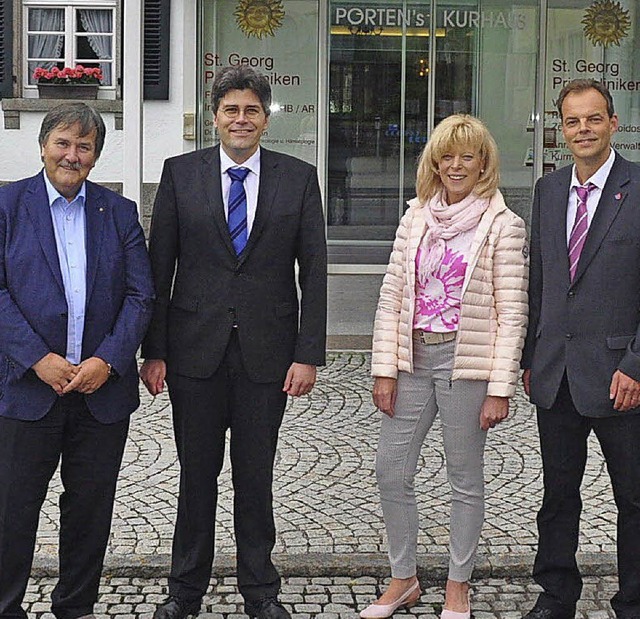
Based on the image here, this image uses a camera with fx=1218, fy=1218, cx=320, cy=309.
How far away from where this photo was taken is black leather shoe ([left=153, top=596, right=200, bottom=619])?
180 inches

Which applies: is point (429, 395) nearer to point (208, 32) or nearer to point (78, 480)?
point (78, 480)

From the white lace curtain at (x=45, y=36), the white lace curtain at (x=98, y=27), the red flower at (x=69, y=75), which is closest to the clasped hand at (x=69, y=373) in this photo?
the red flower at (x=69, y=75)

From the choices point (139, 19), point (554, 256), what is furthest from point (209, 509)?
point (139, 19)

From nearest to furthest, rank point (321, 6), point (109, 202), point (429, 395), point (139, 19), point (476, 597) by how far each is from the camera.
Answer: point (109, 202), point (429, 395), point (476, 597), point (139, 19), point (321, 6)

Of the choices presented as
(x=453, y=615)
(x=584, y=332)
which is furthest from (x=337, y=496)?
(x=584, y=332)

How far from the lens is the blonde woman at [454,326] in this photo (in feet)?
14.5

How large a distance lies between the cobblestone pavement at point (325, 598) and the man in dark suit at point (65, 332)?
62 centimetres

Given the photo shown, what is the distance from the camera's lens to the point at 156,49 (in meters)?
13.1

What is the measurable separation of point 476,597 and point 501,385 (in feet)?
3.55

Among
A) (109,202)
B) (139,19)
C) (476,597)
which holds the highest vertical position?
(139,19)

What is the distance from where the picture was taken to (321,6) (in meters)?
12.2

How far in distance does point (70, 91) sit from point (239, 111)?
1081 cm

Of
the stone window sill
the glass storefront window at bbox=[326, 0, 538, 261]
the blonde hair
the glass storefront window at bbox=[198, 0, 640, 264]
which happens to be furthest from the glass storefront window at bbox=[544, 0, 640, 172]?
the blonde hair

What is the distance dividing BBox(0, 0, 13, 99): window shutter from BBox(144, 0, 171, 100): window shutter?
7.52 ft
